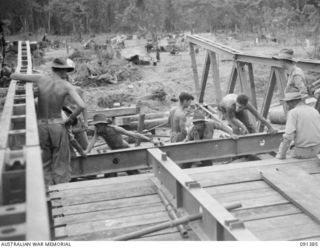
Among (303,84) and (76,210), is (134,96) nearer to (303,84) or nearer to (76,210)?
(303,84)

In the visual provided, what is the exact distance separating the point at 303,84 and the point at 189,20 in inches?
1477

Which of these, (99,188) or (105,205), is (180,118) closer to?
(99,188)

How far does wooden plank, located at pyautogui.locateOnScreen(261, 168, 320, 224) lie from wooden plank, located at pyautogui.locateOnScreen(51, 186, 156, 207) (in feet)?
3.81

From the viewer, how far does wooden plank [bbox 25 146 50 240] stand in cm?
175

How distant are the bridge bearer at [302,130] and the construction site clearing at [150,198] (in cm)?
16

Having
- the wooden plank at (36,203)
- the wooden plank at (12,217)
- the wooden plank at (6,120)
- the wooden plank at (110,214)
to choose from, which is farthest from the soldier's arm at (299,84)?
the wooden plank at (12,217)

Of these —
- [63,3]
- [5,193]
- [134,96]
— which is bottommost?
[134,96]

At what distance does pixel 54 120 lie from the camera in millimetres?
5977

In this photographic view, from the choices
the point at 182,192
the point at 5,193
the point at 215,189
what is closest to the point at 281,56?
the point at 215,189

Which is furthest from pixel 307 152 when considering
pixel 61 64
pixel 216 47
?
pixel 216 47

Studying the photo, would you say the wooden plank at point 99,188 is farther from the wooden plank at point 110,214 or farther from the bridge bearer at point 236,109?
the bridge bearer at point 236,109

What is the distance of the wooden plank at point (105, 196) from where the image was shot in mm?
4410

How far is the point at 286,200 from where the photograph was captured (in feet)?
13.7

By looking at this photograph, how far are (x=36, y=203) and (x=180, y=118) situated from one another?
212 inches
